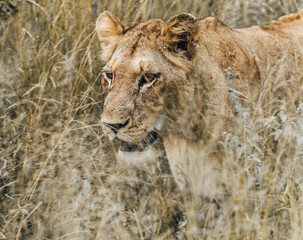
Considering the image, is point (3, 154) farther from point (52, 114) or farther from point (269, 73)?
point (269, 73)

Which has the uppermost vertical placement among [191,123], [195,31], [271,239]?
[195,31]

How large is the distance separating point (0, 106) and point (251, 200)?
219cm

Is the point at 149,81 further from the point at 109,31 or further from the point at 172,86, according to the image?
the point at 109,31

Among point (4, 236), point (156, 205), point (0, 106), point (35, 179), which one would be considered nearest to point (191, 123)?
point (156, 205)

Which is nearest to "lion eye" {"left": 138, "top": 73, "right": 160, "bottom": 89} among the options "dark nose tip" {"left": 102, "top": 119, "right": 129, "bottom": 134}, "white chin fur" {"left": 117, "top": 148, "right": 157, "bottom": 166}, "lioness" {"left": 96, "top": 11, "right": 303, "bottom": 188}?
"lioness" {"left": 96, "top": 11, "right": 303, "bottom": 188}

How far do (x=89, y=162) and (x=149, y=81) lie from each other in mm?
775

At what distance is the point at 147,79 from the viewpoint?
3.37 m

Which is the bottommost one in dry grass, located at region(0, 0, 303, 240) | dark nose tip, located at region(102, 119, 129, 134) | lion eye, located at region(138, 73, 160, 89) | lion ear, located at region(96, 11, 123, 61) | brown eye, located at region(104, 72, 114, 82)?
dry grass, located at region(0, 0, 303, 240)

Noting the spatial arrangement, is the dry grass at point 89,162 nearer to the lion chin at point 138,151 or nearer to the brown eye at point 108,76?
the lion chin at point 138,151

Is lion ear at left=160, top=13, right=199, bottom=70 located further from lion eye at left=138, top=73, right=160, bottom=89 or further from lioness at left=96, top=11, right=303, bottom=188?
lion eye at left=138, top=73, right=160, bottom=89

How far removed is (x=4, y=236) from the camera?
3068 millimetres

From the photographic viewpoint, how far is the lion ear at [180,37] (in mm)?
3361

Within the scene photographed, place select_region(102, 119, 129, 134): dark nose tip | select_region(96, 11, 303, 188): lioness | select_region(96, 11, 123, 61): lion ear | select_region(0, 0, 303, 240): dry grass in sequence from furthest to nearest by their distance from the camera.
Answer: select_region(96, 11, 123, 61): lion ear, select_region(96, 11, 303, 188): lioness, select_region(102, 119, 129, 134): dark nose tip, select_region(0, 0, 303, 240): dry grass

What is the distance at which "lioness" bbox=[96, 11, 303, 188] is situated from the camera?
3340 millimetres
